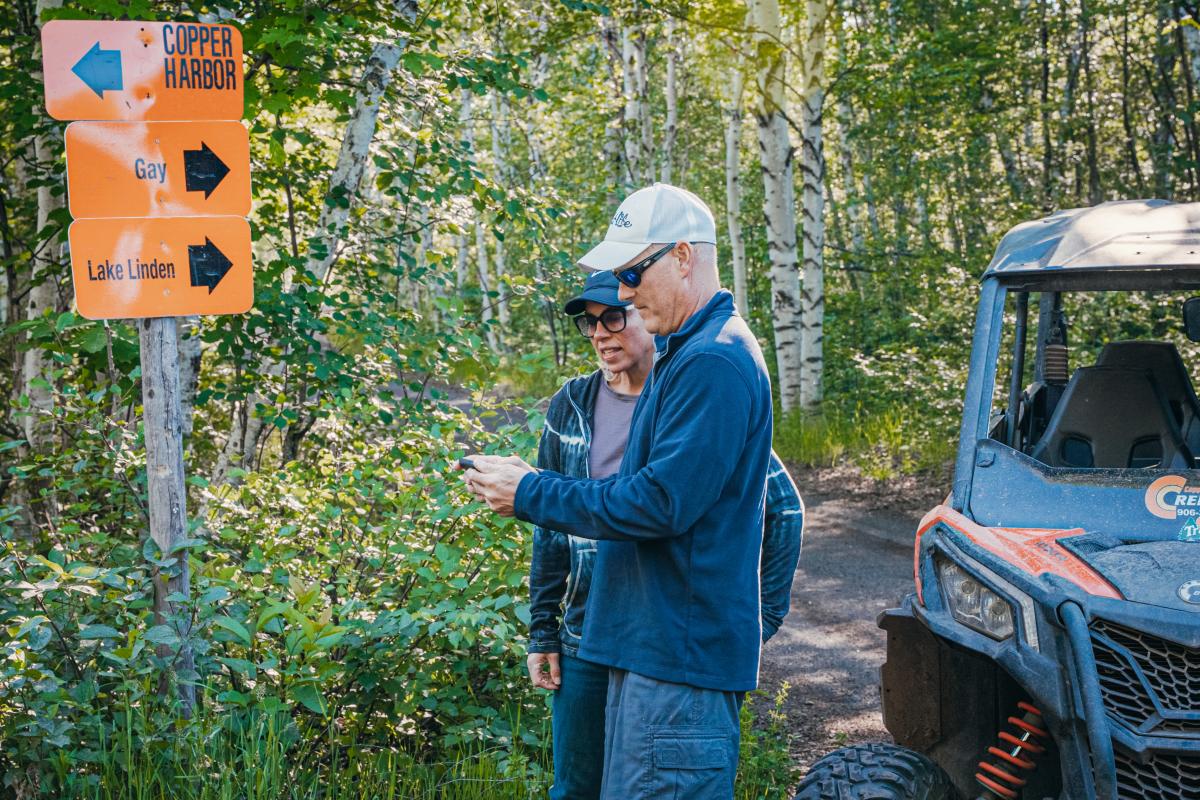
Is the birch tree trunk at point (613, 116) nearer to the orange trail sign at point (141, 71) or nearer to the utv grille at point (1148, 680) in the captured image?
the orange trail sign at point (141, 71)

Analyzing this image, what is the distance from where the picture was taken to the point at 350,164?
24.1 ft

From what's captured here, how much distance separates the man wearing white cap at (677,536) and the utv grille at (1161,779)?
3.75 ft

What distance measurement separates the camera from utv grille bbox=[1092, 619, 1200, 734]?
2.85 m

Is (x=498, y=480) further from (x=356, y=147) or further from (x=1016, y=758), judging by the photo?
(x=356, y=147)

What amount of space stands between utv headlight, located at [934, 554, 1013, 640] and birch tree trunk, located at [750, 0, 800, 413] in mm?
10625

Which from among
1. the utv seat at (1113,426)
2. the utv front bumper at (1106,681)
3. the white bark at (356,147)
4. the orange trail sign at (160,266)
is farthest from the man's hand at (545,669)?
the white bark at (356,147)

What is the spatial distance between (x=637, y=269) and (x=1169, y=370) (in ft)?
9.70

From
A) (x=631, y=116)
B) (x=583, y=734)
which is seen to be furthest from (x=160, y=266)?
Result: (x=631, y=116)

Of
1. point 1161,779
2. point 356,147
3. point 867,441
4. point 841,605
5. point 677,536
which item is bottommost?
point 841,605

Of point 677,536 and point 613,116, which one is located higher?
point 613,116

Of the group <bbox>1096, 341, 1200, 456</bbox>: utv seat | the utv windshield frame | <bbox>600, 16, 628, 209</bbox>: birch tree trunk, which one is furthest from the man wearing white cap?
<bbox>600, 16, 628, 209</bbox>: birch tree trunk

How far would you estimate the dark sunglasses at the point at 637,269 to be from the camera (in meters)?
2.60

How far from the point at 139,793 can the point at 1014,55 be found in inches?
675

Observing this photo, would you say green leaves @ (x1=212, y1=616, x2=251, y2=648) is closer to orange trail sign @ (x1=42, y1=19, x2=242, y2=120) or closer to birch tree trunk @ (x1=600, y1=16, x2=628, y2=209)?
orange trail sign @ (x1=42, y1=19, x2=242, y2=120)
